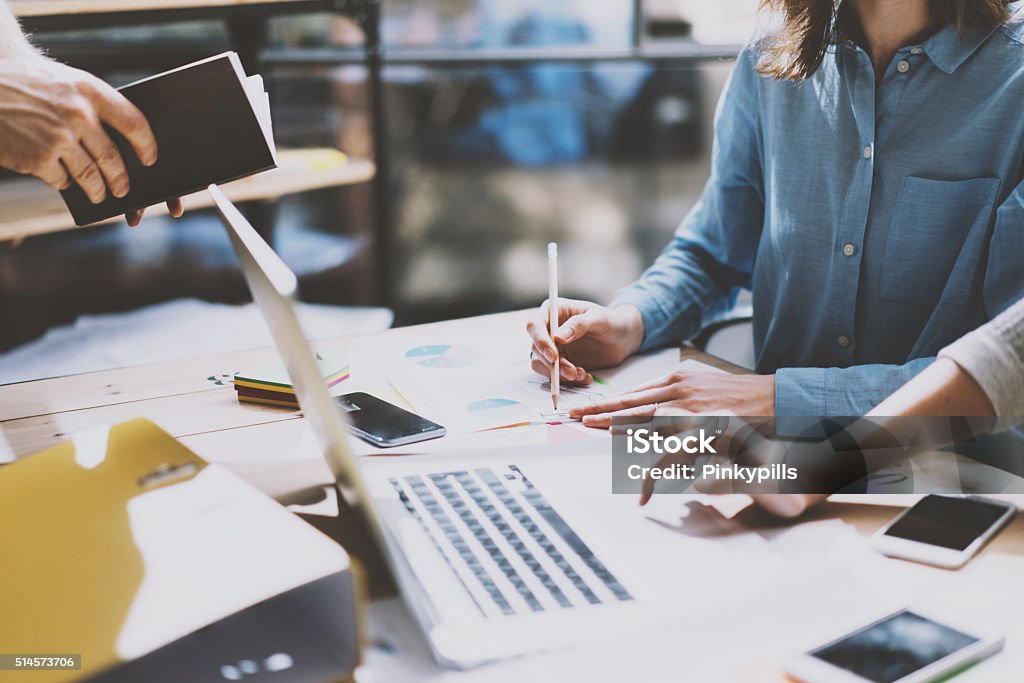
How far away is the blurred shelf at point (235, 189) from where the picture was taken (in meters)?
2.23

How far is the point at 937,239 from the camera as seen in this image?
1195mm

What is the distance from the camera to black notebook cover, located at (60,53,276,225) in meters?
0.96

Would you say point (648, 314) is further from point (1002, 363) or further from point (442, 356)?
point (1002, 363)

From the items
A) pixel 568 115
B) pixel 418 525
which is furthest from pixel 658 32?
pixel 418 525

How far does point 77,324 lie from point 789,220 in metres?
2.16

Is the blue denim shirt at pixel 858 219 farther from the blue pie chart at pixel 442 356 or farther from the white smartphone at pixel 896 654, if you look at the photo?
the white smartphone at pixel 896 654

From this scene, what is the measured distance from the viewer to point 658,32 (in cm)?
392

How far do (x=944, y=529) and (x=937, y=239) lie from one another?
0.56 metres

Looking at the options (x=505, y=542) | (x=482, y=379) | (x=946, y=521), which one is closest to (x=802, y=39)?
(x=482, y=379)

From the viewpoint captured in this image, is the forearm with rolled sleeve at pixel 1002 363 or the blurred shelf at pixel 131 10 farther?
the blurred shelf at pixel 131 10

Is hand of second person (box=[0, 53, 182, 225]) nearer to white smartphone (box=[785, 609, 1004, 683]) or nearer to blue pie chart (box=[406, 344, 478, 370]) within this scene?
blue pie chart (box=[406, 344, 478, 370])

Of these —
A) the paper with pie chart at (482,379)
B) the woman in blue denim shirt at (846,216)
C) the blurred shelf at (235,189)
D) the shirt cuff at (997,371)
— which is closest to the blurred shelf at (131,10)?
the blurred shelf at (235,189)

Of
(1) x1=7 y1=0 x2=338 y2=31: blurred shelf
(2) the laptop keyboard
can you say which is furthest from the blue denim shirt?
(1) x1=7 y1=0 x2=338 y2=31: blurred shelf

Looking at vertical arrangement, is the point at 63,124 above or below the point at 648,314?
above
